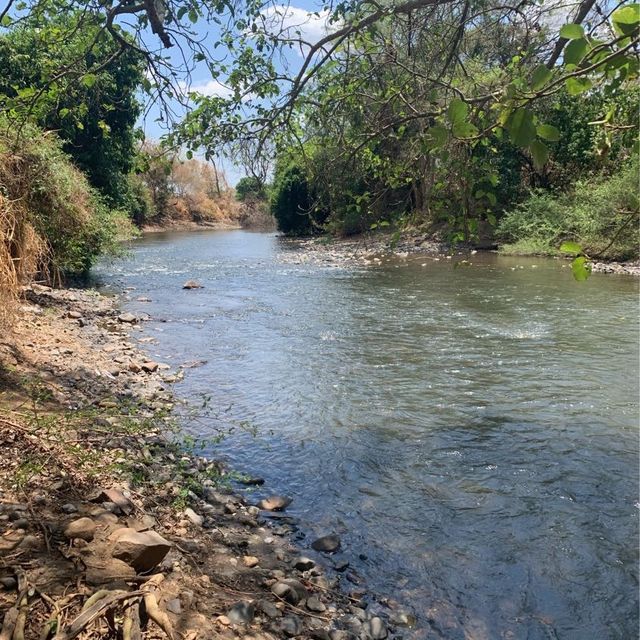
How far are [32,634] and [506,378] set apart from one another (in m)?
7.60

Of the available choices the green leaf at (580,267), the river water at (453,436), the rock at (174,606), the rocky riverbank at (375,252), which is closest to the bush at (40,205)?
the river water at (453,436)

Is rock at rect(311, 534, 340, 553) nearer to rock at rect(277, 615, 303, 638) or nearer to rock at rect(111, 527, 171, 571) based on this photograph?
rock at rect(277, 615, 303, 638)

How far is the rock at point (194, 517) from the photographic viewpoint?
14.6ft

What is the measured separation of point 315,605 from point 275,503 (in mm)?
1599

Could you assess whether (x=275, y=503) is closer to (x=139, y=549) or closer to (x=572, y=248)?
(x=139, y=549)

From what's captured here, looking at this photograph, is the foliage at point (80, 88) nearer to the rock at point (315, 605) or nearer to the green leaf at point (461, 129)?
the green leaf at point (461, 129)

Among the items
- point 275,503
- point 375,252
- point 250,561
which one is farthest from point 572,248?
point 375,252

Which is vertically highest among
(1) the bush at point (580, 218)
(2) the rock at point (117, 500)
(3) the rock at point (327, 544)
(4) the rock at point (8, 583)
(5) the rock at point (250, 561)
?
(1) the bush at point (580, 218)

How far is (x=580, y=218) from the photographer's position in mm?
23297

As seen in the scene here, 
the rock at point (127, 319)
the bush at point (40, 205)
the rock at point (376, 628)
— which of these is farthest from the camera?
the rock at point (127, 319)

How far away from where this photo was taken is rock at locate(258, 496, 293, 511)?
5.14 m

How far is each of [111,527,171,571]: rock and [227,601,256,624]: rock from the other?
0.51 metres

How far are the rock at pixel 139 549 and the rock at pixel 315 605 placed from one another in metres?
0.99

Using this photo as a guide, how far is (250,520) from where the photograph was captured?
4.82 m
